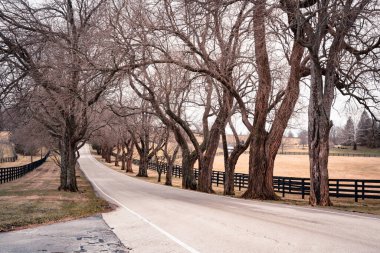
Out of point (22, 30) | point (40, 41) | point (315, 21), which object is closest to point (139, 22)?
point (40, 41)

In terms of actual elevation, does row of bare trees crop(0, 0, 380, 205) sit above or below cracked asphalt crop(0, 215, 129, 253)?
above

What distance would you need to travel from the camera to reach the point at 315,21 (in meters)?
16.1

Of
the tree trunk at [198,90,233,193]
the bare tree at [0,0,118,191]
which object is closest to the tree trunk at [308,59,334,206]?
the bare tree at [0,0,118,191]

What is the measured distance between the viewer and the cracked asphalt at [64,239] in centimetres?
870

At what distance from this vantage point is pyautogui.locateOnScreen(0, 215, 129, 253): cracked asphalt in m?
8.70

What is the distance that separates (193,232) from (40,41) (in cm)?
1421

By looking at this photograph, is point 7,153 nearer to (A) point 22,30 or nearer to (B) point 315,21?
(A) point 22,30

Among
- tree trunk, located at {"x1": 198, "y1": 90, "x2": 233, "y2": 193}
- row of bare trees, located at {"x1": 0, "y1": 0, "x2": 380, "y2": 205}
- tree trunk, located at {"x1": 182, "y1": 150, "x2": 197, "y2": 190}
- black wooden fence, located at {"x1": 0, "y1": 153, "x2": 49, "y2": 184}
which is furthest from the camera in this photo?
black wooden fence, located at {"x1": 0, "y1": 153, "x2": 49, "y2": 184}

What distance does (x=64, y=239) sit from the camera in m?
9.80

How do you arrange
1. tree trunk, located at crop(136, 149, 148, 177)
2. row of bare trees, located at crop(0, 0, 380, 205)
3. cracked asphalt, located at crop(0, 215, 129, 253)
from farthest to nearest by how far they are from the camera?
tree trunk, located at crop(136, 149, 148, 177), row of bare trees, located at crop(0, 0, 380, 205), cracked asphalt, located at crop(0, 215, 129, 253)

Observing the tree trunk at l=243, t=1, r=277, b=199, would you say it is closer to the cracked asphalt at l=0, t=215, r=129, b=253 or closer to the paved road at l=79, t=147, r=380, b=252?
the paved road at l=79, t=147, r=380, b=252

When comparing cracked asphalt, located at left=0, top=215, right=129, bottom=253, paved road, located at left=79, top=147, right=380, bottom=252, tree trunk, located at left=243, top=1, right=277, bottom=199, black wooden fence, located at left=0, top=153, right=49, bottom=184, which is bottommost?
black wooden fence, located at left=0, top=153, right=49, bottom=184

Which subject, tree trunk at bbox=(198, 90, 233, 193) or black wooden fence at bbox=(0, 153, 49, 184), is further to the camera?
black wooden fence at bbox=(0, 153, 49, 184)

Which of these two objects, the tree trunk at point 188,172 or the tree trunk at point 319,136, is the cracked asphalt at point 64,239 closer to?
the tree trunk at point 319,136
